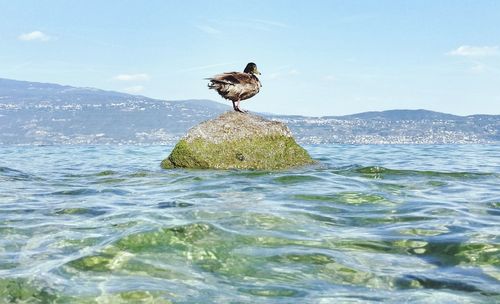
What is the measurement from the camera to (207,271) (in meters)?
4.91

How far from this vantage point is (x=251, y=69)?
14828 mm

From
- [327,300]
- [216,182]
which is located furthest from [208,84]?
[327,300]

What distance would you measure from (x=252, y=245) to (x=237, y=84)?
362 inches

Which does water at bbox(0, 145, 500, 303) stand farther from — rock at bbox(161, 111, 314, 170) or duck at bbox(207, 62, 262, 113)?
duck at bbox(207, 62, 262, 113)

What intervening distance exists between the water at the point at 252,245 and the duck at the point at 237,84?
4.39m

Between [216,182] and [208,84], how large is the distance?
4.13 metres

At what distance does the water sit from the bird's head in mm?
5043

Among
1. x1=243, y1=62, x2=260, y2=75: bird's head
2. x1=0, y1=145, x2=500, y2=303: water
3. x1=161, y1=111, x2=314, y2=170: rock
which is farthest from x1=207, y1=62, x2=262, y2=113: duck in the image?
x1=0, y1=145, x2=500, y2=303: water

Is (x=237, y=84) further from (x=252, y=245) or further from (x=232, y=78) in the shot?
(x=252, y=245)

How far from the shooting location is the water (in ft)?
14.2

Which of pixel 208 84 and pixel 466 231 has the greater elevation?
pixel 208 84

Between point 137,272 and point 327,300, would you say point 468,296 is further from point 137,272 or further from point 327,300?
point 137,272

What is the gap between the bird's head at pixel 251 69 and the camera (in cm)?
1479

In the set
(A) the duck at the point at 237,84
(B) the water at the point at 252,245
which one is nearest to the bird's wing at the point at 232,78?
(A) the duck at the point at 237,84
